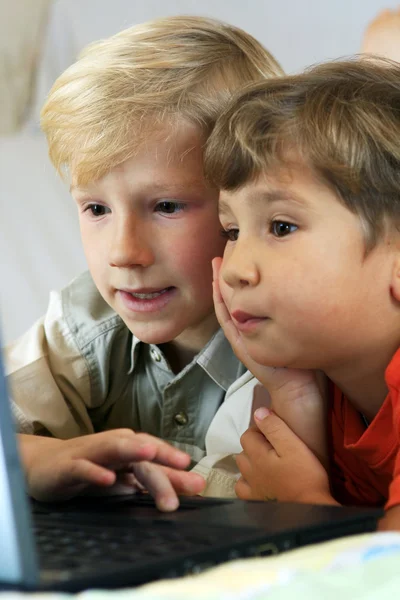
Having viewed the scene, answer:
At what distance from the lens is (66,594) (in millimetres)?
532

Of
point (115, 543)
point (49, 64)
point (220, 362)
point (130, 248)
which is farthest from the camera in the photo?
point (49, 64)

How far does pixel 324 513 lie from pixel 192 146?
62 cm

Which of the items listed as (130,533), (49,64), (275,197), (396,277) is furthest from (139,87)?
(49,64)

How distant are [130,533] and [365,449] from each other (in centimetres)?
42

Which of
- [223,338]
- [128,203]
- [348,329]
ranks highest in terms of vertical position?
[128,203]

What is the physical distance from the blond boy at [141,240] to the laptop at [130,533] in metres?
0.25

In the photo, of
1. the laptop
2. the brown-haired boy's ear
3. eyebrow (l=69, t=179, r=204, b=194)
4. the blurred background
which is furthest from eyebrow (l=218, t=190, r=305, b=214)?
the blurred background

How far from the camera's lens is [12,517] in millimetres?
532

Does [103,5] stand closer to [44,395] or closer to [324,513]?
[44,395]

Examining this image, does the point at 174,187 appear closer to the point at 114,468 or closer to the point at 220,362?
the point at 220,362

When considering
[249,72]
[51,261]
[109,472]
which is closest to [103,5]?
[51,261]

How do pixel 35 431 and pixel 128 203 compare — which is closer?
pixel 128 203

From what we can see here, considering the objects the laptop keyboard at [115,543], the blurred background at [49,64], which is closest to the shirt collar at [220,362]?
the laptop keyboard at [115,543]

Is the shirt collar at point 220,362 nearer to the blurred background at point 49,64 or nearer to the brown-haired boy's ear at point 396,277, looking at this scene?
the brown-haired boy's ear at point 396,277
